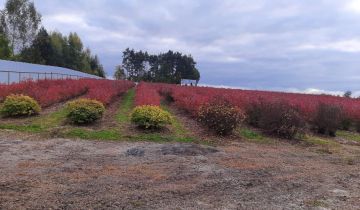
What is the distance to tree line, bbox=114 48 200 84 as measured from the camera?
93.3 metres

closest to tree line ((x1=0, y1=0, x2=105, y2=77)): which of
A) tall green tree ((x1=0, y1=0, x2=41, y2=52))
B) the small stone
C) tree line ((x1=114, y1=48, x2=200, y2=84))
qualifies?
tall green tree ((x1=0, y1=0, x2=41, y2=52))

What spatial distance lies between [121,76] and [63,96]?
82775 millimetres

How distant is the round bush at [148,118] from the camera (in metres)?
12.6

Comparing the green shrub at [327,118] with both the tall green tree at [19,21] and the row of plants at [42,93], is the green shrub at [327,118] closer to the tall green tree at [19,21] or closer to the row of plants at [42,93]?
the row of plants at [42,93]

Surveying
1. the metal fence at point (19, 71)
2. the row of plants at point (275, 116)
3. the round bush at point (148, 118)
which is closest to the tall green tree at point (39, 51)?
the metal fence at point (19, 71)

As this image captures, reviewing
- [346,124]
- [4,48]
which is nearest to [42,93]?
[346,124]

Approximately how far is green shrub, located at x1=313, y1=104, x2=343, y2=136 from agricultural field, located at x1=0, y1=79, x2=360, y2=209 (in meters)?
0.04

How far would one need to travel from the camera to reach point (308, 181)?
7828mm

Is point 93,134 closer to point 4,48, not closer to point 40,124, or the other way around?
point 40,124

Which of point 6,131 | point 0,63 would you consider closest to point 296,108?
point 6,131

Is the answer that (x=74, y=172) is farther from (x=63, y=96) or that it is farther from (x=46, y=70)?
(x=46, y=70)

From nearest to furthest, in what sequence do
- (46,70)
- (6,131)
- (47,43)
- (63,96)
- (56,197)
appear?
(56,197) → (6,131) → (63,96) → (46,70) → (47,43)

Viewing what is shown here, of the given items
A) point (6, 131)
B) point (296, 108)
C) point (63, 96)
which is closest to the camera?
point (6, 131)

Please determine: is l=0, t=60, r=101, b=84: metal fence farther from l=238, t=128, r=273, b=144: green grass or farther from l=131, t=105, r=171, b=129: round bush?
l=238, t=128, r=273, b=144: green grass
